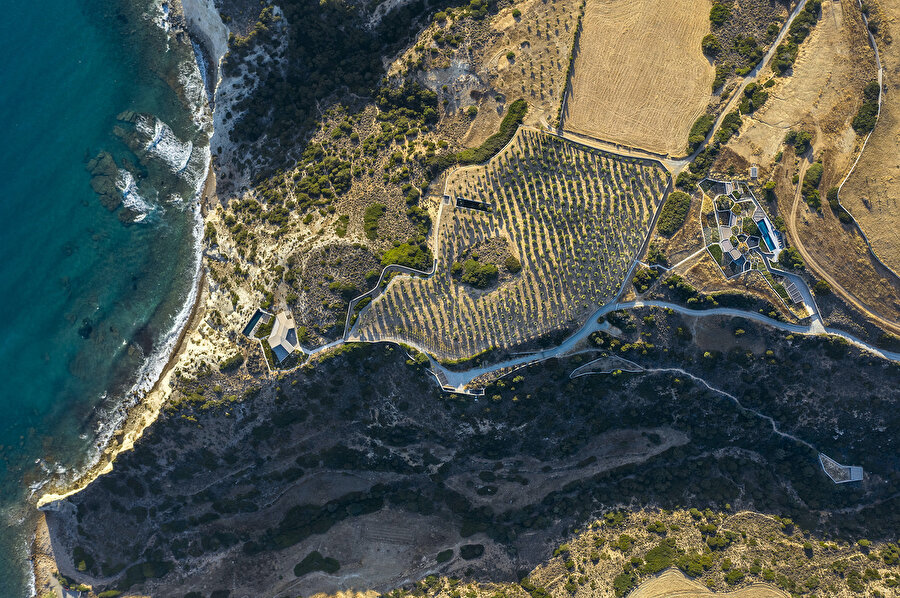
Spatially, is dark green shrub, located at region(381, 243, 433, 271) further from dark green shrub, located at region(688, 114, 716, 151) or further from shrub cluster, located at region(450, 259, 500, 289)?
dark green shrub, located at region(688, 114, 716, 151)

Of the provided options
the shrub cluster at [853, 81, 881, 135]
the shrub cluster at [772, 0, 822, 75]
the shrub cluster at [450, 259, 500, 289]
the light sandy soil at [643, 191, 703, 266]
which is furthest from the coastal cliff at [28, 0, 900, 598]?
the shrub cluster at [772, 0, 822, 75]

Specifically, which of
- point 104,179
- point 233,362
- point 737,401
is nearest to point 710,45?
point 737,401

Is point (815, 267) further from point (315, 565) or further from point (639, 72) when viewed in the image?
point (315, 565)

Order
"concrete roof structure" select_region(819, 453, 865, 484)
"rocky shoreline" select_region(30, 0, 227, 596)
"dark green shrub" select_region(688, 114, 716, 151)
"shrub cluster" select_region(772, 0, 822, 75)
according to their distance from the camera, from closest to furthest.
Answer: "dark green shrub" select_region(688, 114, 716, 151), "shrub cluster" select_region(772, 0, 822, 75), "concrete roof structure" select_region(819, 453, 865, 484), "rocky shoreline" select_region(30, 0, 227, 596)

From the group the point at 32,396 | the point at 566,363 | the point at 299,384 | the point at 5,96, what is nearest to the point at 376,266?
the point at 299,384

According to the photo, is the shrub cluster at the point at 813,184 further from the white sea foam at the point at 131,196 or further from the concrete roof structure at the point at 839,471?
the white sea foam at the point at 131,196

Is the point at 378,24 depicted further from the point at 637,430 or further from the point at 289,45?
the point at 637,430
